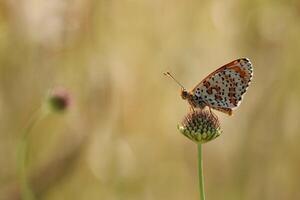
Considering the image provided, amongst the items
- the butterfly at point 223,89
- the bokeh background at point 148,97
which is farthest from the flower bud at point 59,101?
the butterfly at point 223,89

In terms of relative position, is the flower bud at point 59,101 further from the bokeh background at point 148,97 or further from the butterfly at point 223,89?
the butterfly at point 223,89

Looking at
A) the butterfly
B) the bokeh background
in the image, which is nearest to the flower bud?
the bokeh background

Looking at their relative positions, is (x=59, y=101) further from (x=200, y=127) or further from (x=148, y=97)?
(x=200, y=127)

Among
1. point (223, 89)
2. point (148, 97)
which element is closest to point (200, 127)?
point (223, 89)

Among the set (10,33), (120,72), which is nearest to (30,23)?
(10,33)

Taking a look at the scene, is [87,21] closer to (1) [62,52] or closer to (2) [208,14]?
(1) [62,52]

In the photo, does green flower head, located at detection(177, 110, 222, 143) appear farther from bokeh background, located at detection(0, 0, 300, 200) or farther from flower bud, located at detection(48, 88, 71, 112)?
bokeh background, located at detection(0, 0, 300, 200)
